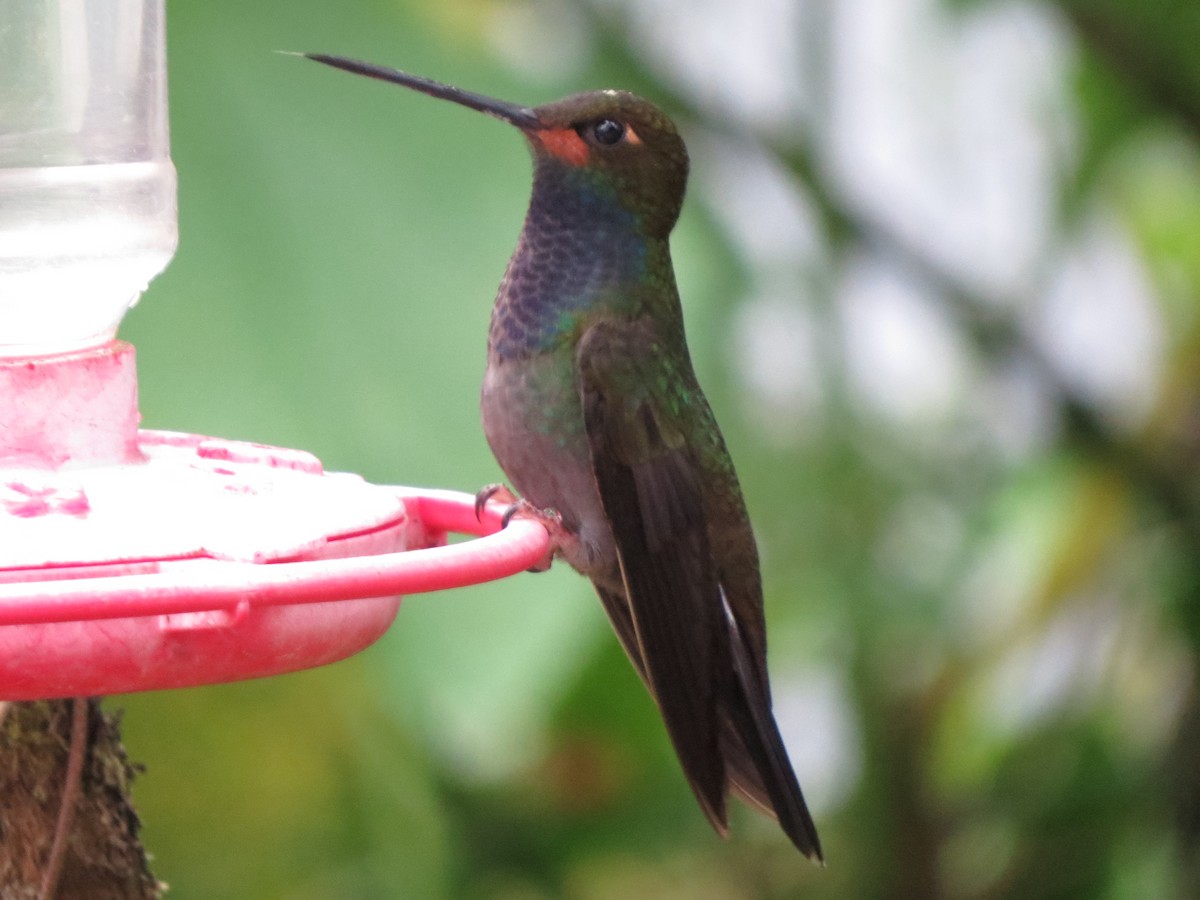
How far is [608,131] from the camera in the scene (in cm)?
289

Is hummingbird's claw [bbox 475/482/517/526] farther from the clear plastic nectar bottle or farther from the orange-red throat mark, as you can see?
the orange-red throat mark

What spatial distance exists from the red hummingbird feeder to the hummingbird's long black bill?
0.23m

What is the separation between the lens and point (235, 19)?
3043mm

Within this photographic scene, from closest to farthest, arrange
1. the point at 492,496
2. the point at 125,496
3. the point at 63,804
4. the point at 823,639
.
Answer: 1. the point at 125,496
2. the point at 63,804
3. the point at 492,496
4. the point at 823,639

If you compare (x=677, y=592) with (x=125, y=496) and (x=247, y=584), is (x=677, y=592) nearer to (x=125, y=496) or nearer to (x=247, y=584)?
(x=125, y=496)

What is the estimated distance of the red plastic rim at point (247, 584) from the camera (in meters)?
1.33

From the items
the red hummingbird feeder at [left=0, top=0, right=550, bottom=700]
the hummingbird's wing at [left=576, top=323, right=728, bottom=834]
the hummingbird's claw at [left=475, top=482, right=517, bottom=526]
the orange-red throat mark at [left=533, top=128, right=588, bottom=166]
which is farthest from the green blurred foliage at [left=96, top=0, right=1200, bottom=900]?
the red hummingbird feeder at [left=0, top=0, right=550, bottom=700]

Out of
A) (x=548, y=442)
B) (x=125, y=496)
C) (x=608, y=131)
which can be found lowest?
(x=548, y=442)

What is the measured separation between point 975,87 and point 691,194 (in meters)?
1.80

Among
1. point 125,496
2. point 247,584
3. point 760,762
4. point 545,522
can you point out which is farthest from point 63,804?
point 760,762

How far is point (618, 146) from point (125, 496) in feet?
4.59

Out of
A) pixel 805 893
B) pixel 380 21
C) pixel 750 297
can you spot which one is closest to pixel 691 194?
pixel 750 297

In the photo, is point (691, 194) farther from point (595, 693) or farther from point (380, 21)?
point (595, 693)

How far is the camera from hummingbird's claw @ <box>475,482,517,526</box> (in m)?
2.12
